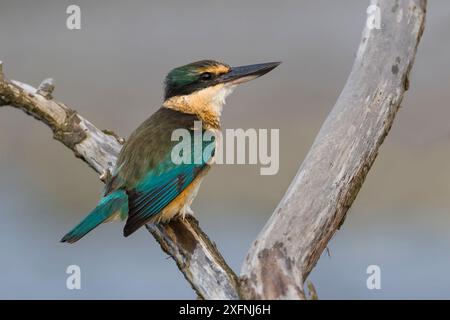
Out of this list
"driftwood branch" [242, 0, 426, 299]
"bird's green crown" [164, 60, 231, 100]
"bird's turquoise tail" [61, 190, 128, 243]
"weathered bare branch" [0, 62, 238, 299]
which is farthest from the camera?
"bird's green crown" [164, 60, 231, 100]

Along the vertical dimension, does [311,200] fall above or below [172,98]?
below

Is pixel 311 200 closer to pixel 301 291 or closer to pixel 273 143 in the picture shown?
pixel 301 291

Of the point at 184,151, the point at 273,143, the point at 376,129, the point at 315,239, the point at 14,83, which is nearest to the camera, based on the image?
the point at 315,239

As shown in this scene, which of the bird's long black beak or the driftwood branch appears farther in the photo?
the bird's long black beak

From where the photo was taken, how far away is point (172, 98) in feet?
9.99

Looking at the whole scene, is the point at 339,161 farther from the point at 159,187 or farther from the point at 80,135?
the point at 80,135

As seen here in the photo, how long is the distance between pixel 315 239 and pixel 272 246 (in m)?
0.16

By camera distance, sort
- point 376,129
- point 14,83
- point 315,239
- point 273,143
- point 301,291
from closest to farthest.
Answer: point 301,291, point 315,239, point 376,129, point 14,83, point 273,143

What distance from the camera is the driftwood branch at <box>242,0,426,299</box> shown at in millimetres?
2250

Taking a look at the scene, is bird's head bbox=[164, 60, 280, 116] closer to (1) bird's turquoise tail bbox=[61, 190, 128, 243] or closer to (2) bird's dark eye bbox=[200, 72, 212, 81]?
(2) bird's dark eye bbox=[200, 72, 212, 81]

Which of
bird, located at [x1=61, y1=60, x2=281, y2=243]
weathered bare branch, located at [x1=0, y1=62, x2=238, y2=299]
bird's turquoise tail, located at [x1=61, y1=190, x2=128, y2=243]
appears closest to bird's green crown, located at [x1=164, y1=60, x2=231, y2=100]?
bird, located at [x1=61, y1=60, x2=281, y2=243]

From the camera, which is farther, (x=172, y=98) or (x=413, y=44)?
(x=172, y=98)

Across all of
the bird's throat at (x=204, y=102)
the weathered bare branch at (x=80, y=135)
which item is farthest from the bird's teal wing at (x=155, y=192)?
the bird's throat at (x=204, y=102)

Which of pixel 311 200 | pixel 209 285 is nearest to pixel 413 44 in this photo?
pixel 311 200
